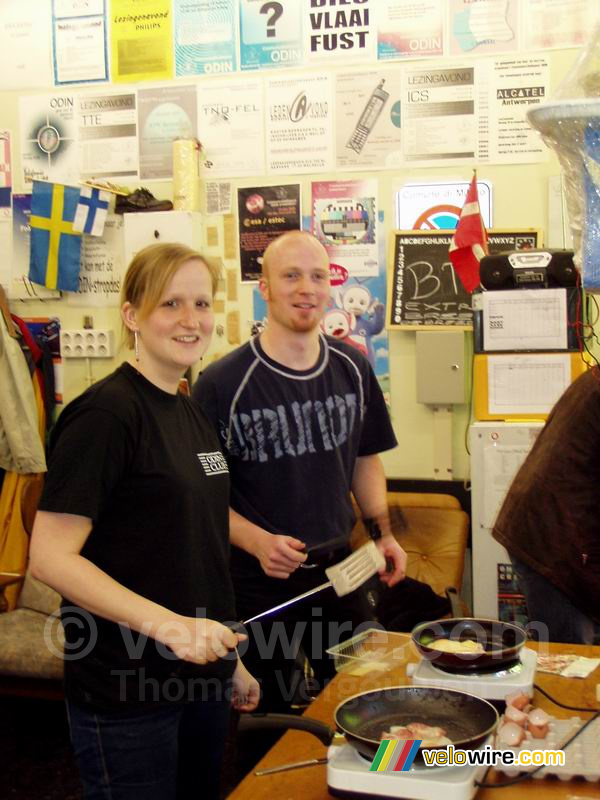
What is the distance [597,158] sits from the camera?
1271 millimetres

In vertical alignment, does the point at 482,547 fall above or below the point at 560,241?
below

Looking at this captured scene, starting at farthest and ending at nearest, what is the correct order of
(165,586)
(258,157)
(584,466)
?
1. (258,157)
2. (584,466)
3. (165,586)

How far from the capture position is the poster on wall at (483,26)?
377 centimetres

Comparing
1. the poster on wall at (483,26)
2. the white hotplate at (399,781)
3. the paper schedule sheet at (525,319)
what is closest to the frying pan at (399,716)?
the white hotplate at (399,781)

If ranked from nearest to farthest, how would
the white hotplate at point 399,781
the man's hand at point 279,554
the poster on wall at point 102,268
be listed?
1. the white hotplate at point 399,781
2. the man's hand at point 279,554
3. the poster on wall at point 102,268

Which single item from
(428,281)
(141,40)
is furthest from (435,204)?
(141,40)

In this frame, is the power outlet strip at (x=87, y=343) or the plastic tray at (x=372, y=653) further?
the power outlet strip at (x=87, y=343)

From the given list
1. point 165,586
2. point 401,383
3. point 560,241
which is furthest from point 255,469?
point 560,241

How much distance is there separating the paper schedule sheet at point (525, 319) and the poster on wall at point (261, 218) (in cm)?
109

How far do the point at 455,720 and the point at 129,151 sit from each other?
3.48 metres

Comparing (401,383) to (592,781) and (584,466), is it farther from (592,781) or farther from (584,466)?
(592,781)

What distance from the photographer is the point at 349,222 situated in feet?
13.1

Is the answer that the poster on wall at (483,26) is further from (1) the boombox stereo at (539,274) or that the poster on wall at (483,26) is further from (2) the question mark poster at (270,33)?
(1) the boombox stereo at (539,274)

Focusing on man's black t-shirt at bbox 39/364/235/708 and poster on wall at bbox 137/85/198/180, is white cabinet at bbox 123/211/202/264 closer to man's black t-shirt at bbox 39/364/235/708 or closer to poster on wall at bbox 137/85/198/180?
poster on wall at bbox 137/85/198/180
